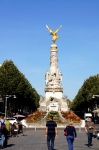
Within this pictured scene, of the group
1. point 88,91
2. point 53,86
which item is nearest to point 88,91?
point 88,91

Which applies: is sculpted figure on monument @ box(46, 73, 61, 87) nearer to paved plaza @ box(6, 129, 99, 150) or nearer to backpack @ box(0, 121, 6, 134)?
paved plaza @ box(6, 129, 99, 150)

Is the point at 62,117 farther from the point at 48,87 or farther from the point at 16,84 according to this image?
the point at 48,87

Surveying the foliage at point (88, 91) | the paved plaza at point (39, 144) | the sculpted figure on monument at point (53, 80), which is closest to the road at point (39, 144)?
the paved plaza at point (39, 144)

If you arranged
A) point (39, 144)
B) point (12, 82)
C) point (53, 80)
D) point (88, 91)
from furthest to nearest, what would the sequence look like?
1. point (53, 80)
2. point (88, 91)
3. point (12, 82)
4. point (39, 144)

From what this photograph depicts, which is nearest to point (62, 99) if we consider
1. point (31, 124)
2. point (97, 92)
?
point (97, 92)

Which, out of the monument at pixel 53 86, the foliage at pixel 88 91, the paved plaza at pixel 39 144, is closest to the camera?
the paved plaza at pixel 39 144

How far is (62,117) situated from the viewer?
81.2 metres

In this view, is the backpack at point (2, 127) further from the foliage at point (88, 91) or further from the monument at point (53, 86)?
the monument at point (53, 86)

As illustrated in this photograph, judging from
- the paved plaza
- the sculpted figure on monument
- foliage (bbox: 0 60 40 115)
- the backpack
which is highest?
the sculpted figure on monument

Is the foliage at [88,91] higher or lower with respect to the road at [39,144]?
higher

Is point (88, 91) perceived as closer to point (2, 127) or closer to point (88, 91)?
point (88, 91)

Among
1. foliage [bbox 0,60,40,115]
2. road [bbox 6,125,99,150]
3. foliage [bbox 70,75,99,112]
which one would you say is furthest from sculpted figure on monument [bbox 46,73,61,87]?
road [bbox 6,125,99,150]

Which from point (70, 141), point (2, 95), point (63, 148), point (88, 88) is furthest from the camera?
point (88, 88)

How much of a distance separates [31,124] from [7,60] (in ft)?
82.4
